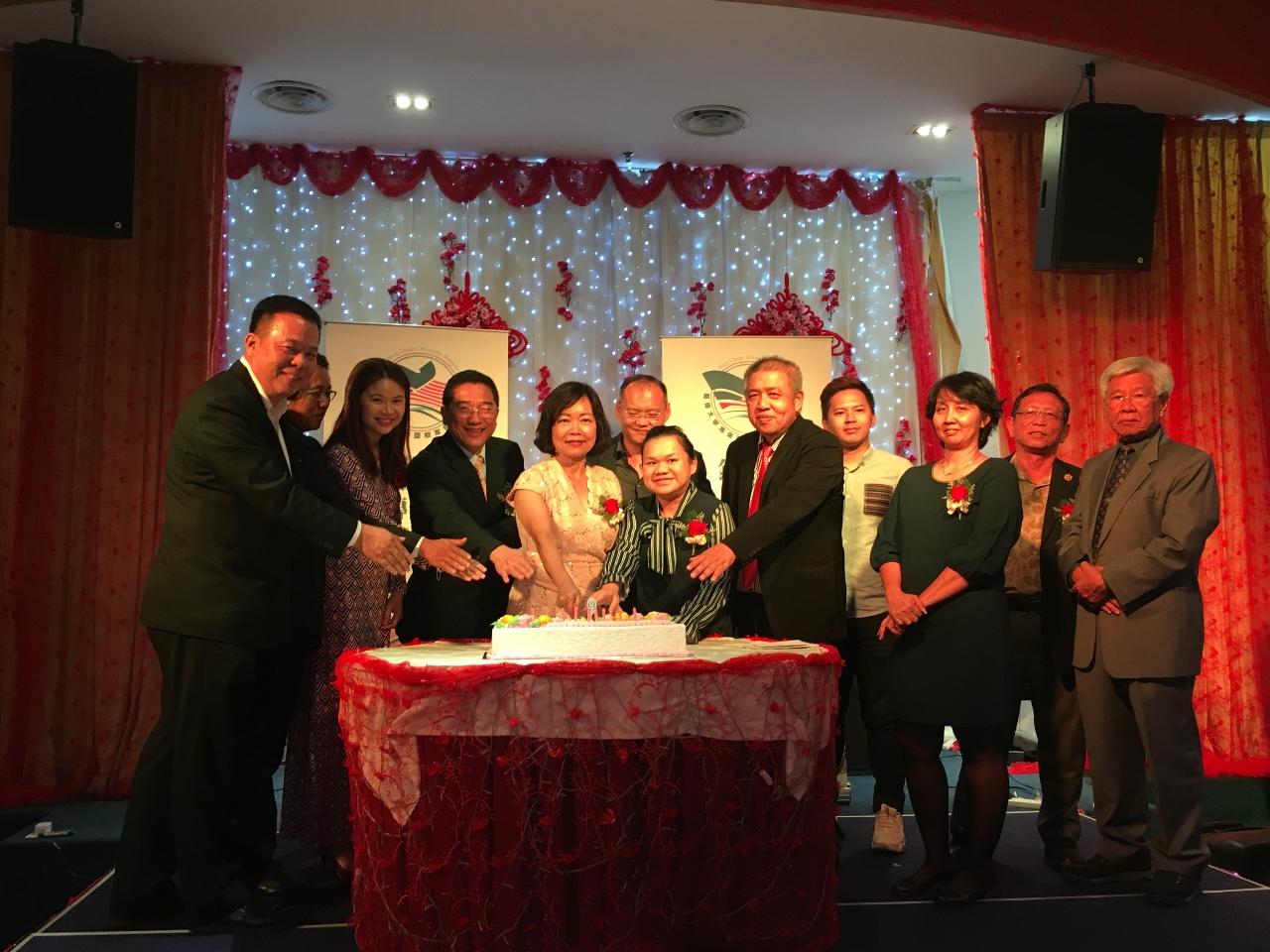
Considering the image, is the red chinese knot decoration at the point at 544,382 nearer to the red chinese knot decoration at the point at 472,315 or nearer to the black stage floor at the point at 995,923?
the red chinese knot decoration at the point at 472,315

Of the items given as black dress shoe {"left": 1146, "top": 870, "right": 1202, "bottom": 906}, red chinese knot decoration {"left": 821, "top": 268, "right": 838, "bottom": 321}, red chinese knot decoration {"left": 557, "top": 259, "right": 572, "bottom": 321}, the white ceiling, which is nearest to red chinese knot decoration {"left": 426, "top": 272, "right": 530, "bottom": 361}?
red chinese knot decoration {"left": 557, "top": 259, "right": 572, "bottom": 321}

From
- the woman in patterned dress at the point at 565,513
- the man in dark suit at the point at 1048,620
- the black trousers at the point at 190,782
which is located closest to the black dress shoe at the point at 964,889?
the man in dark suit at the point at 1048,620

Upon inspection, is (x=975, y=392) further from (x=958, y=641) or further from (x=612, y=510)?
(x=612, y=510)

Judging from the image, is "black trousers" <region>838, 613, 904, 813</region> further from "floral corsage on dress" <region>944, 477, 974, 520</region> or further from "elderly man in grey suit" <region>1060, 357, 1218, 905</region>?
"floral corsage on dress" <region>944, 477, 974, 520</region>

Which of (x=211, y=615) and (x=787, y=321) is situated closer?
(x=211, y=615)

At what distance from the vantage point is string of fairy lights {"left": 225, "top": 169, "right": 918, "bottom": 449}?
22.6ft

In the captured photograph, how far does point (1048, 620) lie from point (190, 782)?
9.84ft

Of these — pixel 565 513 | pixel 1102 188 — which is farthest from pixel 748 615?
pixel 1102 188

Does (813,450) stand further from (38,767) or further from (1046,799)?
(38,767)

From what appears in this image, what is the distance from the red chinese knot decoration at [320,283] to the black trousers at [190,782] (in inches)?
152

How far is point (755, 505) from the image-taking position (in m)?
4.05

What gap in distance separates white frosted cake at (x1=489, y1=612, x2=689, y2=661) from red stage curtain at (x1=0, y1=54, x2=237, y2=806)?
3.26 m

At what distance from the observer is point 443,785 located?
8.99ft

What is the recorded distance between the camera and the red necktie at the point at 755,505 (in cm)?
400
